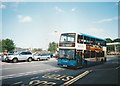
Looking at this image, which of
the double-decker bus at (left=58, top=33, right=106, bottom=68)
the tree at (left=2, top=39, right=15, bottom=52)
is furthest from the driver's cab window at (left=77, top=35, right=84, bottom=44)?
the tree at (left=2, top=39, right=15, bottom=52)

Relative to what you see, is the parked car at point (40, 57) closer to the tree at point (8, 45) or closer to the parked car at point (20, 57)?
the parked car at point (20, 57)

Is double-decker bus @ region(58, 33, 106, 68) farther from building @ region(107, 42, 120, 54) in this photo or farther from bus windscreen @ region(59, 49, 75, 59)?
building @ region(107, 42, 120, 54)

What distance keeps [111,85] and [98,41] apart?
14445mm

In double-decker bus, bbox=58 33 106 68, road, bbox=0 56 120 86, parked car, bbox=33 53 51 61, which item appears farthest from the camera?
parked car, bbox=33 53 51 61

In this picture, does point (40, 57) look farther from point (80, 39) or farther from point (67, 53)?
point (80, 39)

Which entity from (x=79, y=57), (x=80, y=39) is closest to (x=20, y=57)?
(x=79, y=57)

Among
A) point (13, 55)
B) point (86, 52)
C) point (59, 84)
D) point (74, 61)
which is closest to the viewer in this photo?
point (59, 84)

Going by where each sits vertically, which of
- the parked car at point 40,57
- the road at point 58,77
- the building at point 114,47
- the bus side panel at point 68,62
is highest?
the building at point 114,47

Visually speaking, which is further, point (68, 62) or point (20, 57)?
point (20, 57)

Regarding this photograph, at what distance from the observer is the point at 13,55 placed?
87.8ft

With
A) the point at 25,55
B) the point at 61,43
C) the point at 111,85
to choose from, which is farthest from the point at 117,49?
the point at 111,85

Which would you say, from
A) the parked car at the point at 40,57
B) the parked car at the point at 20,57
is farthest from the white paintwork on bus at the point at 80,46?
the parked car at the point at 40,57

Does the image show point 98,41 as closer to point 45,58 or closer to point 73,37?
point 73,37

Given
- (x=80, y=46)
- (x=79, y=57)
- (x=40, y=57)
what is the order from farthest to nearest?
(x=40, y=57)
(x=80, y=46)
(x=79, y=57)
